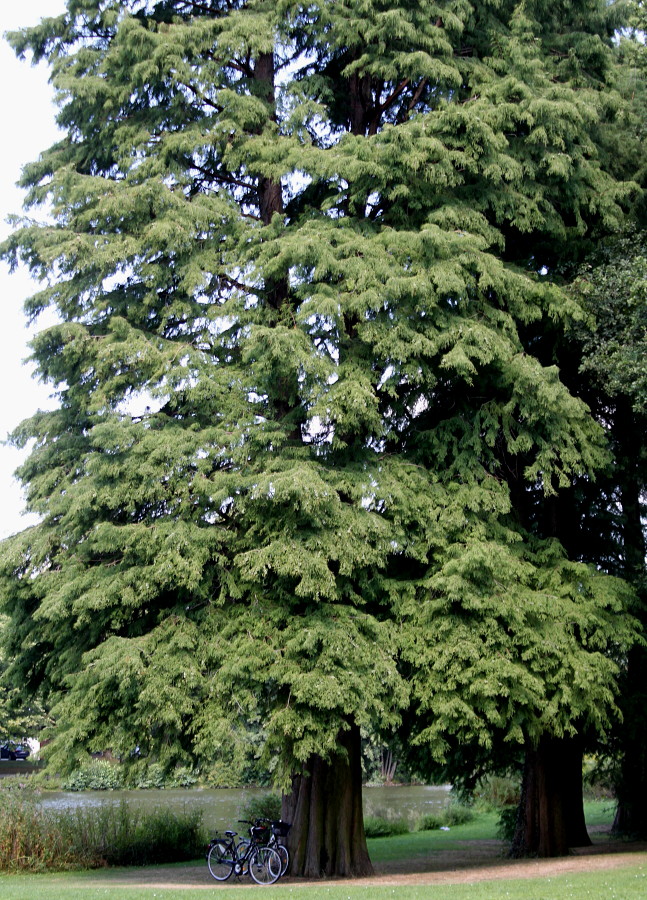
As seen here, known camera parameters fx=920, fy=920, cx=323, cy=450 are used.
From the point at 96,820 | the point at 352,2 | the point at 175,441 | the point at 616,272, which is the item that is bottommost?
the point at 96,820

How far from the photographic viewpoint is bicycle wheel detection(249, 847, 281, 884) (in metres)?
13.4

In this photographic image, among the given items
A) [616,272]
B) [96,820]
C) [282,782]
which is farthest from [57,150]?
[96,820]

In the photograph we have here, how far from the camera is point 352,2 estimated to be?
50.9 feet

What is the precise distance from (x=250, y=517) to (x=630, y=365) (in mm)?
6189

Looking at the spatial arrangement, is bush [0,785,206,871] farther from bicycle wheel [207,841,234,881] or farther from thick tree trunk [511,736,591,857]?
thick tree trunk [511,736,591,857]

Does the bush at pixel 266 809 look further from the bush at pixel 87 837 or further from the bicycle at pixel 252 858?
the bicycle at pixel 252 858

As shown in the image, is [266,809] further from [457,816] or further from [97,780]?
[97,780]

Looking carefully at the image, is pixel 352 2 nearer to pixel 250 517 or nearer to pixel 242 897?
pixel 250 517

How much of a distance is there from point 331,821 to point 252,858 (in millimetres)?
1364

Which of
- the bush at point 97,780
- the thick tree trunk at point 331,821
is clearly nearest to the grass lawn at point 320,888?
the thick tree trunk at point 331,821

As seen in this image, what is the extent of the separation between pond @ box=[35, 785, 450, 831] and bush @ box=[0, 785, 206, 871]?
5.58 meters

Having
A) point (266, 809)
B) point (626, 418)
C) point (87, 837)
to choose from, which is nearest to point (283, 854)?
point (87, 837)

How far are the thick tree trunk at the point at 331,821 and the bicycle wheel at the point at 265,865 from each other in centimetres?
80

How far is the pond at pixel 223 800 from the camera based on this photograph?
27672 mm
